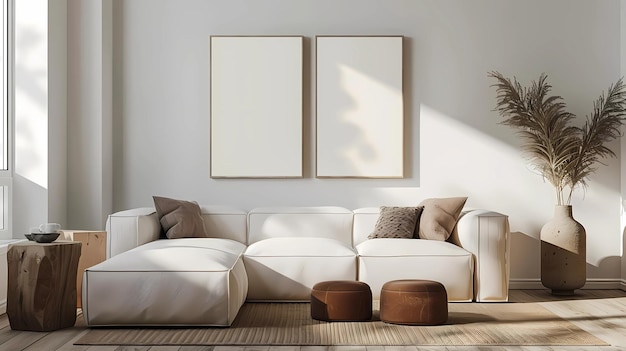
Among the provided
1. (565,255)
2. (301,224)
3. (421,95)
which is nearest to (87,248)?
(301,224)

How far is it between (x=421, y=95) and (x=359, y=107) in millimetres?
550

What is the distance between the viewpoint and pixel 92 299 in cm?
450

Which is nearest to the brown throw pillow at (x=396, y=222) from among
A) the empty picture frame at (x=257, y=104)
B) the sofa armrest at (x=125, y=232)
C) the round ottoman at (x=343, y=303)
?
the empty picture frame at (x=257, y=104)

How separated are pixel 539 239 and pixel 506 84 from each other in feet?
4.50

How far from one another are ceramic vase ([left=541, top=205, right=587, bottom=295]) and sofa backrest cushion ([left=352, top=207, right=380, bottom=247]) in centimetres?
139

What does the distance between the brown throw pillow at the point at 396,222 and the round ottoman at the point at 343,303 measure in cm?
117

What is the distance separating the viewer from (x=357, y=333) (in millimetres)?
4422

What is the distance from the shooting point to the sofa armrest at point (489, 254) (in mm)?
5512

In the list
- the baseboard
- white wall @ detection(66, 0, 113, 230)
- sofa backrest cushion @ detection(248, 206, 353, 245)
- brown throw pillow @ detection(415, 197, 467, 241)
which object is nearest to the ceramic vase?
the baseboard

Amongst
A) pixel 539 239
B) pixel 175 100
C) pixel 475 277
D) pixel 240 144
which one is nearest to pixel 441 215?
pixel 475 277

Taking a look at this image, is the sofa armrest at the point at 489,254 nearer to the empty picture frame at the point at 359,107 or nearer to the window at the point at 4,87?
the empty picture frame at the point at 359,107

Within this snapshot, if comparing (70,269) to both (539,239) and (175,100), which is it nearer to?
(175,100)

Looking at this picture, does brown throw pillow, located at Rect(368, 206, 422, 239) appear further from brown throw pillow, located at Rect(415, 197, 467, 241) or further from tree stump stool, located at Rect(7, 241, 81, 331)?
tree stump stool, located at Rect(7, 241, 81, 331)

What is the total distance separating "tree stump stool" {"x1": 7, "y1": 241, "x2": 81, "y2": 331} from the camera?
14.4ft
